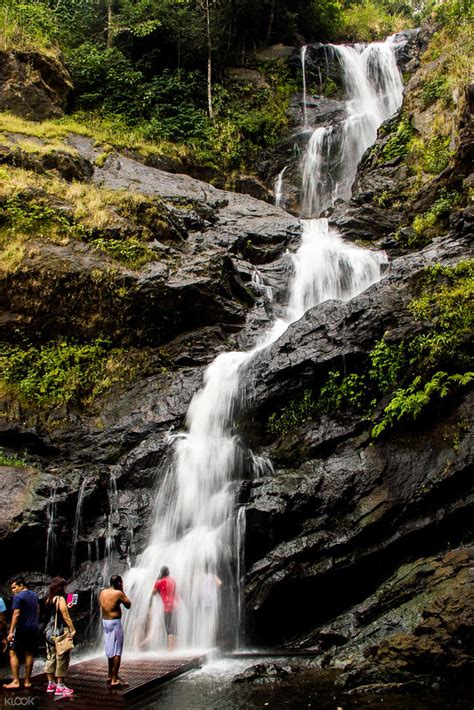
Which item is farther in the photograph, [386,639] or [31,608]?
[31,608]

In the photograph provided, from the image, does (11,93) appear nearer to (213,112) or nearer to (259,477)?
(213,112)

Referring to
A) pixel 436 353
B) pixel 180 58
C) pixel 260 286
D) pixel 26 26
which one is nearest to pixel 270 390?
pixel 436 353

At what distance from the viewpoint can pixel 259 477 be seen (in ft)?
33.6

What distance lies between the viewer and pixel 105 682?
7.05 meters

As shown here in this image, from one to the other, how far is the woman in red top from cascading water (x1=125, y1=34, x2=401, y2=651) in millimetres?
158

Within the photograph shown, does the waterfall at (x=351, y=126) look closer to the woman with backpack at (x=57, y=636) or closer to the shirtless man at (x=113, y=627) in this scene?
the shirtless man at (x=113, y=627)

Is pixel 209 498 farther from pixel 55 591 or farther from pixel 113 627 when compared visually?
pixel 55 591

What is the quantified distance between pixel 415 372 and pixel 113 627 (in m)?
6.61

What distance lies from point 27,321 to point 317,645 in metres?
10.3

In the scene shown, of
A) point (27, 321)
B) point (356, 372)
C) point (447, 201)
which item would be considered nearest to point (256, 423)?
point (356, 372)

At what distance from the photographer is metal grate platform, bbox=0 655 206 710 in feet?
20.8

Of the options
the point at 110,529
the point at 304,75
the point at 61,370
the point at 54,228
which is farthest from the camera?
the point at 304,75

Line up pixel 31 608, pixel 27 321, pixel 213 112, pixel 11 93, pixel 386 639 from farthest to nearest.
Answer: pixel 213 112 < pixel 11 93 < pixel 27 321 < pixel 31 608 < pixel 386 639

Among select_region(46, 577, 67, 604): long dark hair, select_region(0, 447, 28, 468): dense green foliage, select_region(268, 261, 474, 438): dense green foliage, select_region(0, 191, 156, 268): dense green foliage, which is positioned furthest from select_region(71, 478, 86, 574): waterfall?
select_region(0, 191, 156, 268): dense green foliage
